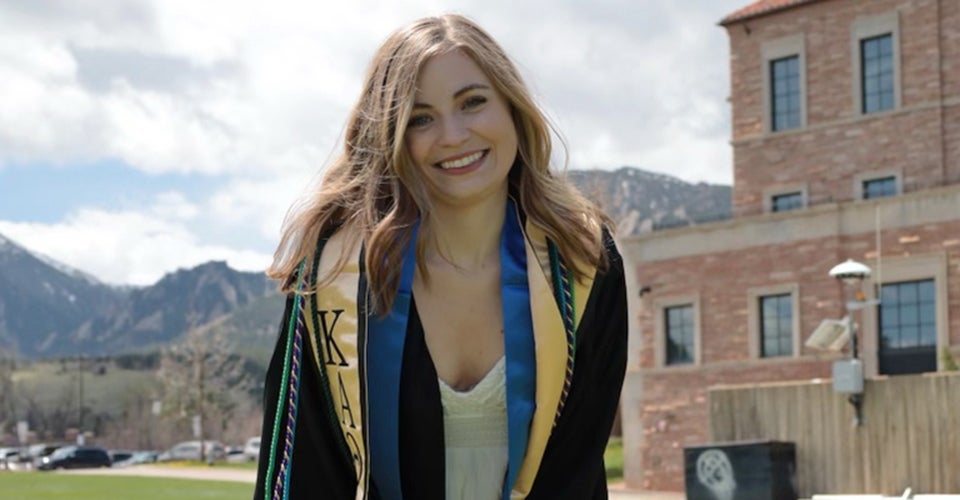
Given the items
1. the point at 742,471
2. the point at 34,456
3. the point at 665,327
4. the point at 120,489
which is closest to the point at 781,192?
the point at 665,327

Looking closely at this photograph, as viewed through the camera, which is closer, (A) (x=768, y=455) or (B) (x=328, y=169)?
(B) (x=328, y=169)

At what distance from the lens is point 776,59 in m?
40.7

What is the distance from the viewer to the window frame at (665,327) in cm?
3888

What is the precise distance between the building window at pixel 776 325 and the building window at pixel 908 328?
2.37 meters

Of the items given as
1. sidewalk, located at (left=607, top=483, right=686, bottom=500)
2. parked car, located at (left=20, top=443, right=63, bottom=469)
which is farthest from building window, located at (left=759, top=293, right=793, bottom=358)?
parked car, located at (left=20, top=443, right=63, bottom=469)

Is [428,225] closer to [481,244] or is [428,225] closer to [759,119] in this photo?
[481,244]

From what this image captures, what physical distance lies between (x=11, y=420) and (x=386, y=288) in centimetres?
14457

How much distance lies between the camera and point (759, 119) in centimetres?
4109

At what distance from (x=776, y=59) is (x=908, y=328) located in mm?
8637

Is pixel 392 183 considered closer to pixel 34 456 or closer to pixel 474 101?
pixel 474 101

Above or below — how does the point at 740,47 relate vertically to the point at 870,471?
above

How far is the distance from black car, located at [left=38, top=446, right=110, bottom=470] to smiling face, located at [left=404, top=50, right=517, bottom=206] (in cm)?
6586

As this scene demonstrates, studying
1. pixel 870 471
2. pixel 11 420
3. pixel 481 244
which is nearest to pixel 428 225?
pixel 481 244

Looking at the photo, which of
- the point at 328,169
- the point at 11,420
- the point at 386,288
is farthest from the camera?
the point at 11,420
